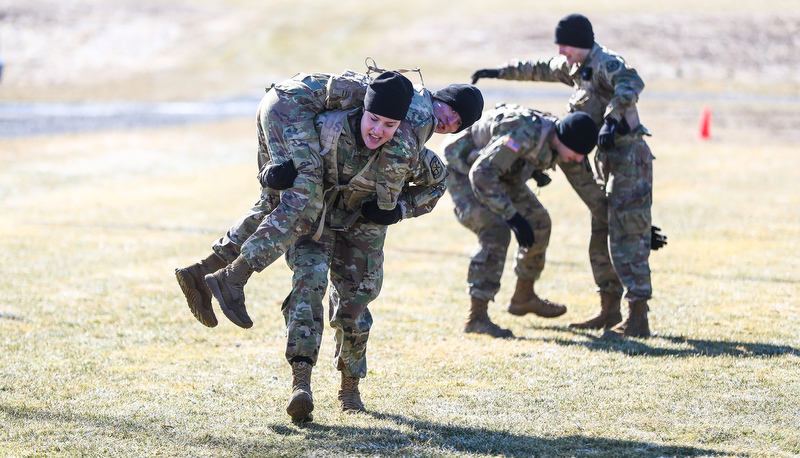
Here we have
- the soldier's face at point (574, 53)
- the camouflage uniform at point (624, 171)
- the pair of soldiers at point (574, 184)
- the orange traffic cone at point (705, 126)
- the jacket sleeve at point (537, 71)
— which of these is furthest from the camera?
the orange traffic cone at point (705, 126)

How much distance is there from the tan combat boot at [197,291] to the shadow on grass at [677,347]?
3.27 meters

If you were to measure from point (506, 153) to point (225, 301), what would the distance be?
3.11 meters

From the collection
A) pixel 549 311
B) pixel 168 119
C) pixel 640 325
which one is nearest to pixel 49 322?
pixel 549 311

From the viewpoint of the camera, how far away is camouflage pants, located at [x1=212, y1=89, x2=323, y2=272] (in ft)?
17.5

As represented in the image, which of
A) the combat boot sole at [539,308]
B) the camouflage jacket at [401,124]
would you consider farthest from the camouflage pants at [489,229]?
the camouflage jacket at [401,124]

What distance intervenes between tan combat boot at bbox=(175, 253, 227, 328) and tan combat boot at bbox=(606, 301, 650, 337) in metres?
3.78

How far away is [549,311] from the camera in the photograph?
8.52 meters

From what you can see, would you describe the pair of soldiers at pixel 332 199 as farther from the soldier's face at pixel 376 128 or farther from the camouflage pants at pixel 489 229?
the camouflage pants at pixel 489 229

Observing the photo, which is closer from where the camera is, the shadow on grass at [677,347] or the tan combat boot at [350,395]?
the tan combat boot at [350,395]

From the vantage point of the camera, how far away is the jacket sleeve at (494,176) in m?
7.58

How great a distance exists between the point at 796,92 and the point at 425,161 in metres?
31.6

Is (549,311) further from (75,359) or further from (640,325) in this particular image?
(75,359)

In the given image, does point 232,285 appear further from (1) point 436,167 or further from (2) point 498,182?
(2) point 498,182

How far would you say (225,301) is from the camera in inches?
213
